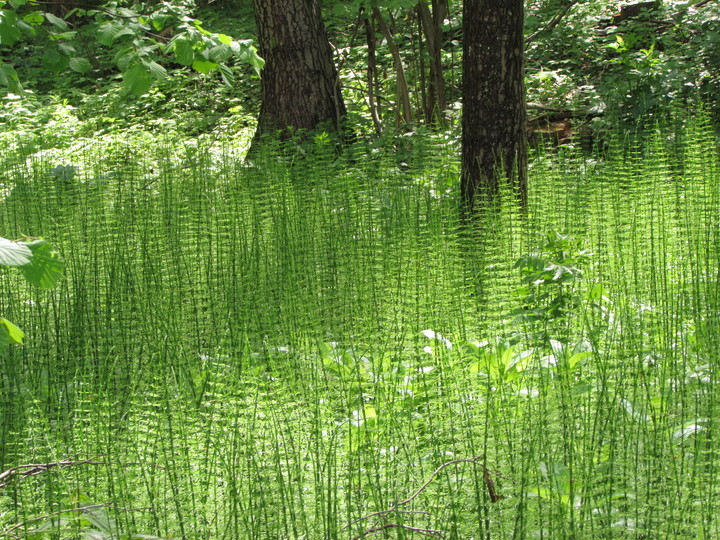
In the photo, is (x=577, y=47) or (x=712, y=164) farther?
(x=577, y=47)

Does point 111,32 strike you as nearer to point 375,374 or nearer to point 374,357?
point 374,357

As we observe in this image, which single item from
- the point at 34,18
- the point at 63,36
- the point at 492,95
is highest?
the point at 34,18

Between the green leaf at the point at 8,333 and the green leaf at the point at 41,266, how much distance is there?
8 cm

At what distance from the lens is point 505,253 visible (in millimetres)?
2500

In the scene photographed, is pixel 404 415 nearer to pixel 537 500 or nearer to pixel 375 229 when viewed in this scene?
pixel 537 500

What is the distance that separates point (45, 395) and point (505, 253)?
1.59m

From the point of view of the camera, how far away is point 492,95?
3383 millimetres

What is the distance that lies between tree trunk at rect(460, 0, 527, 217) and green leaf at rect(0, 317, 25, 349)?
243 centimetres

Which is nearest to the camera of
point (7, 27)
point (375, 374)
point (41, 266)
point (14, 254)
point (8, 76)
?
point (14, 254)

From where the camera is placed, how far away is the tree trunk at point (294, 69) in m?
4.91

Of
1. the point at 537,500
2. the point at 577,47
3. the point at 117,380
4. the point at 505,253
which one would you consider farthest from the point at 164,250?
the point at 577,47

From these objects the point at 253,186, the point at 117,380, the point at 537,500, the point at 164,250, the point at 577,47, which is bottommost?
the point at 537,500

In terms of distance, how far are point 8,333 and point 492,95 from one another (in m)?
2.76

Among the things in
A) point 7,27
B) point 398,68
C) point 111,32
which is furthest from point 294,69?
point 7,27
